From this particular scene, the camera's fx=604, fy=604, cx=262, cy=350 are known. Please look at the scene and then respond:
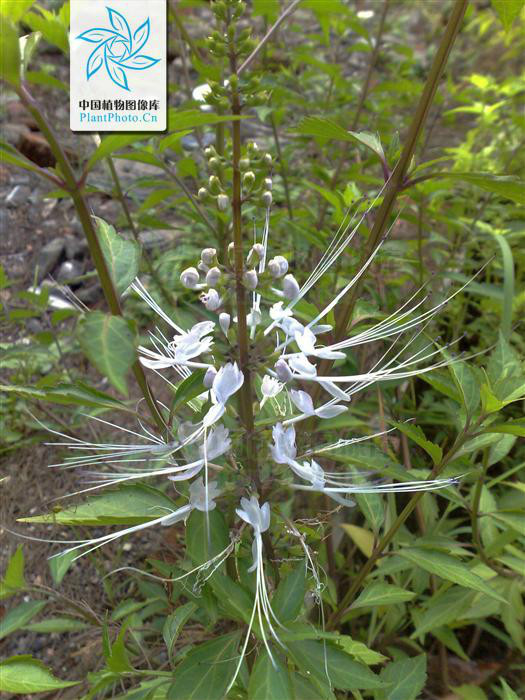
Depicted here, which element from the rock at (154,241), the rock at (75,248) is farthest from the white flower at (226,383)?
the rock at (75,248)

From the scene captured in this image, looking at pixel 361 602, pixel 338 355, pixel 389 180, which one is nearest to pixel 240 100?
pixel 389 180

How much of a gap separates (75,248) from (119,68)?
96.4 inches

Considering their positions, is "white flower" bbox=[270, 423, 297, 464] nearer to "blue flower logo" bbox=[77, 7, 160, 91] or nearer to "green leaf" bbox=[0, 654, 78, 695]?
"green leaf" bbox=[0, 654, 78, 695]

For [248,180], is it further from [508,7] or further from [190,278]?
[508,7]

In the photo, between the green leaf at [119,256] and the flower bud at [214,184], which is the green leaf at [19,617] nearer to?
the green leaf at [119,256]

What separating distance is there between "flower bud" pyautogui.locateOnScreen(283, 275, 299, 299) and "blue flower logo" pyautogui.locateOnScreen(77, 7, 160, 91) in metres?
0.72

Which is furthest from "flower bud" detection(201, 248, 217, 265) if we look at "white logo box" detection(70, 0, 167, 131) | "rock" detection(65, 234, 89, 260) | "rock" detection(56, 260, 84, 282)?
"rock" detection(65, 234, 89, 260)

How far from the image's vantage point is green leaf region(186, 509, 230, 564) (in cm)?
94

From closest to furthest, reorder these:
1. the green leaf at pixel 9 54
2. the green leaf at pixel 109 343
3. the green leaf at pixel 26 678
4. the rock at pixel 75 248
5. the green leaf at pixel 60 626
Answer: the green leaf at pixel 109 343 → the green leaf at pixel 9 54 → the green leaf at pixel 26 678 → the green leaf at pixel 60 626 → the rock at pixel 75 248

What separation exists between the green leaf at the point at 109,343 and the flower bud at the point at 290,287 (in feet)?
1.11

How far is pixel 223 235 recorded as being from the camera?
78.5 inches

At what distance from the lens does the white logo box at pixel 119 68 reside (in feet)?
4.34

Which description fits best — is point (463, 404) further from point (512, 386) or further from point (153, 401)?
point (153, 401)

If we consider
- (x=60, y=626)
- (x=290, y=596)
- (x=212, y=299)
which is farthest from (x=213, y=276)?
(x=60, y=626)
